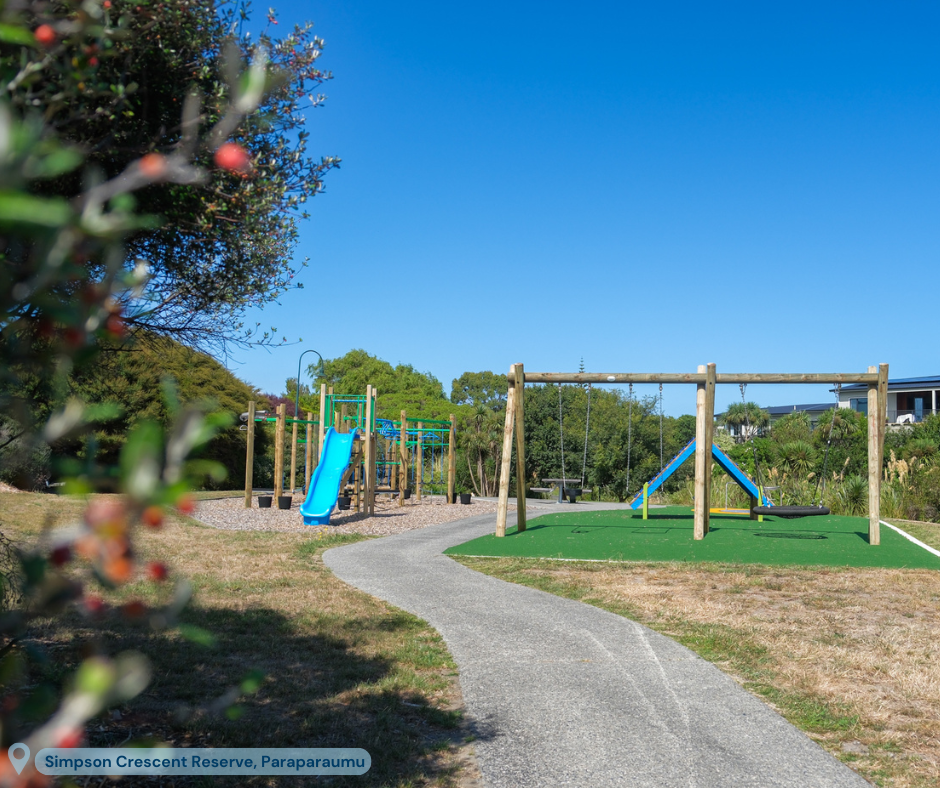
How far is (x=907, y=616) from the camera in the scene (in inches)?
305

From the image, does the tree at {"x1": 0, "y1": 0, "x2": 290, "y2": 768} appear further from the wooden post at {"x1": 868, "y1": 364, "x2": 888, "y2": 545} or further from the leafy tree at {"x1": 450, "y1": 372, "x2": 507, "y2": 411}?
the leafy tree at {"x1": 450, "y1": 372, "x2": 507, "y2": 411}

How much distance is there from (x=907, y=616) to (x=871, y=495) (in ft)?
20.3

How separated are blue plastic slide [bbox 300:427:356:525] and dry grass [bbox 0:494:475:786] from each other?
7.40 m

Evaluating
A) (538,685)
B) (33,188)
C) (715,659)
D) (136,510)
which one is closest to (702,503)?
(715,659)

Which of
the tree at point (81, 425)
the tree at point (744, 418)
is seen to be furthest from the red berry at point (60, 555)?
the tree at point (744, 418)

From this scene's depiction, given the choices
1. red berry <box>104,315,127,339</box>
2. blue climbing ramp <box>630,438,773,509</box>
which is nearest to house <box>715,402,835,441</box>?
blue climbing ramp <box>630,438,773,509</box>

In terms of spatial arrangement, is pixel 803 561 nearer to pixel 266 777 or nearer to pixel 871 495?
pixel 871 495

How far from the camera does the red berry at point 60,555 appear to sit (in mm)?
925

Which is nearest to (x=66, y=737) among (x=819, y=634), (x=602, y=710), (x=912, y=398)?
(x=602, y=710)

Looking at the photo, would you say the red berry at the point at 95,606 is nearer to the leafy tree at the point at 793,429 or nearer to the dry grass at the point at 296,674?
the dry grass at the point at 296,674

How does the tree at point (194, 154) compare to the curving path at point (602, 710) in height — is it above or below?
above

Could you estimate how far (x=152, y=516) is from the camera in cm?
86

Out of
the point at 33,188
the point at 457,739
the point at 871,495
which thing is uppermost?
the point at 33,188

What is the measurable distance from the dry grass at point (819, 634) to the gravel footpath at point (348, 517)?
19.0 ft
